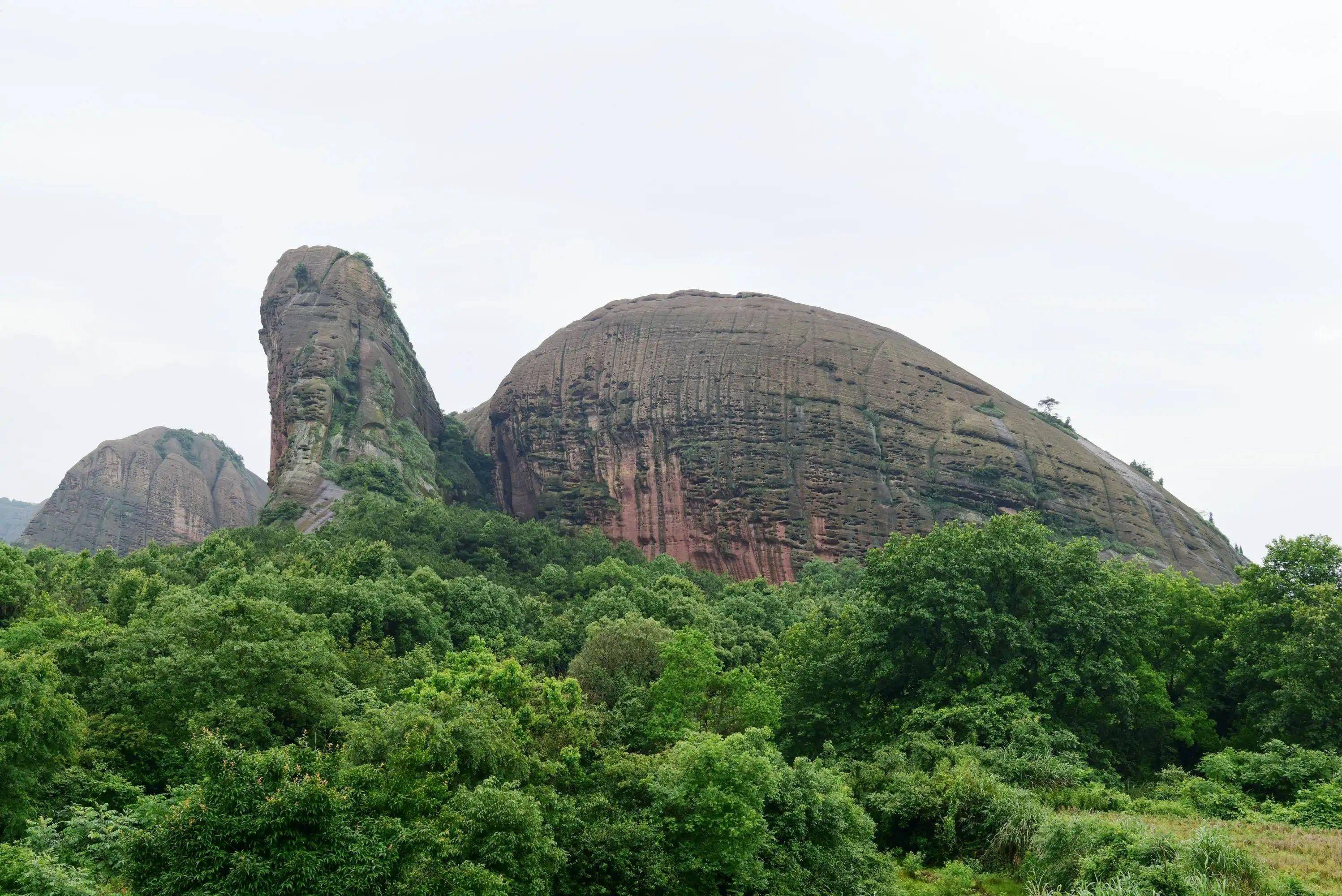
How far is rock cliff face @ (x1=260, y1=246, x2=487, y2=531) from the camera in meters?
50.0

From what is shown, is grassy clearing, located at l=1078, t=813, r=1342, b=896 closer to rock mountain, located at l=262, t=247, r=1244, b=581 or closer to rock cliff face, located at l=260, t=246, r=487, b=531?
rock mountain, located at l=262, t=247, r=1244, b=581

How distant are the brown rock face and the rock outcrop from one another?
117 m

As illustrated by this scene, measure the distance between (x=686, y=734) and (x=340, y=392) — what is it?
131 ft

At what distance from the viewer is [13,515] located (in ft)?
499

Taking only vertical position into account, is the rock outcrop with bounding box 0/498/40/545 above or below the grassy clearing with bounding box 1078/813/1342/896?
above

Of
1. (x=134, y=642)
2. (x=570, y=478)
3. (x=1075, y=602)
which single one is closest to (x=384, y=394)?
(x=570, y=478)

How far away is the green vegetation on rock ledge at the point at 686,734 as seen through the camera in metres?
12.3

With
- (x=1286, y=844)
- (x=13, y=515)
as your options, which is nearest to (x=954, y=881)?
(x=1286, y=844)

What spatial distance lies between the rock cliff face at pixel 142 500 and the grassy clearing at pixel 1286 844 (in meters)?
64.3

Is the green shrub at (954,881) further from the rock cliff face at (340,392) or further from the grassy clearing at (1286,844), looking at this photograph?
the rock cliff face at (340,392)

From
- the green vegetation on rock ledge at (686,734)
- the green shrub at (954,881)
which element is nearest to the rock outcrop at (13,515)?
the green vegetation on rock ledge at (686,734)

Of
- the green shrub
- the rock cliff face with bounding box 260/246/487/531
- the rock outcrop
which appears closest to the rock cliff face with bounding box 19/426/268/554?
the rock cliff face with bounding box 260/246/487/531

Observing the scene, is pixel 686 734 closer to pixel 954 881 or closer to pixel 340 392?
pixel 954 881

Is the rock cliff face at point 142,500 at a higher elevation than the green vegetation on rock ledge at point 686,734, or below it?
higher
